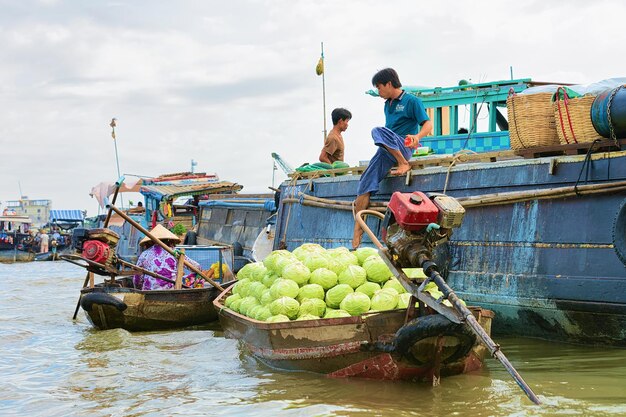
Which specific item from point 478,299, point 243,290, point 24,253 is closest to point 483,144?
point 478,299

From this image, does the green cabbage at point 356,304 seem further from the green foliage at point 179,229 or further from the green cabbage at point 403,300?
the green foliage at point 179,229

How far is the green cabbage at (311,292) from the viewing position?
6.14 meters

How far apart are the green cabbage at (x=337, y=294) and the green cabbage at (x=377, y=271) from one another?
0.24m

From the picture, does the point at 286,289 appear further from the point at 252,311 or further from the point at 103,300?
the point at 103,300

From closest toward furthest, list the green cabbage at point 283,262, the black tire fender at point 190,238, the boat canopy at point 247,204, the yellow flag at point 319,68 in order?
the green cabbage at point 283,262
the yellow flag at point 319,68
the boat canopy at point 247,204
the black tire fender at point 190,238

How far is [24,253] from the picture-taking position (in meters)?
40.2

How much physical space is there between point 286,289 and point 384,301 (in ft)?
2.78

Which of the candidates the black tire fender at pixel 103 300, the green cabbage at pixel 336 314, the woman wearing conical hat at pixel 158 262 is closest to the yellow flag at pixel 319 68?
the woman wearing conical hat at pixel 158 262

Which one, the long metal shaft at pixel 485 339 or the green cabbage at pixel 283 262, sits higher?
the green cabbage at pixel 283 262

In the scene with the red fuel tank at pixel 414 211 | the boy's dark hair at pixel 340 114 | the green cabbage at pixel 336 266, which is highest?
the boy's dark hair at pixel 340 114

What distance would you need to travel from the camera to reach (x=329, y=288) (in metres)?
6.27

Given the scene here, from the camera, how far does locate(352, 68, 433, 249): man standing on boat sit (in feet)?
28.1

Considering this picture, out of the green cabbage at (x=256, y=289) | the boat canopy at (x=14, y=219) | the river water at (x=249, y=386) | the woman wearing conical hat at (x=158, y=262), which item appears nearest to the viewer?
the river water at (x=249, y=386)

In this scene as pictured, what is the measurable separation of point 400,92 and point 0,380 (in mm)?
5194
